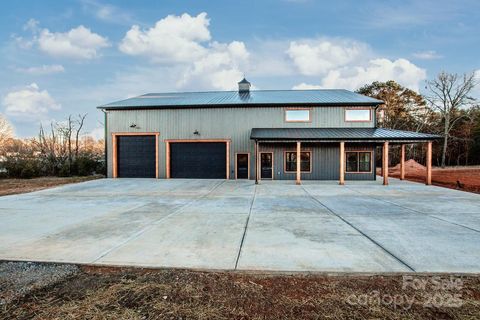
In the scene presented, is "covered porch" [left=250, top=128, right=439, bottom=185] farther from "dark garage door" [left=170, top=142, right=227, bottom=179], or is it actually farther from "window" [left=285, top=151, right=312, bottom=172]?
"dark garage door" [left=170, top=142, right=227, bottom=179]

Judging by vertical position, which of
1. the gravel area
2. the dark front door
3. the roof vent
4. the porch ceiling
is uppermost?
the roof vent

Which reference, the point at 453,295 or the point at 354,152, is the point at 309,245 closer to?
the point at 453,295

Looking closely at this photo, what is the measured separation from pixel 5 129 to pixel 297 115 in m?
39.6

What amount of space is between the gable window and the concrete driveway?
30.7 feet

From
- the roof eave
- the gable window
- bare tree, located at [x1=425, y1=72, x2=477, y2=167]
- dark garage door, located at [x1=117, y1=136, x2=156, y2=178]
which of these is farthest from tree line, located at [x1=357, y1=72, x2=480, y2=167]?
dark garage door, located at [x1=117, y1=136, x2=156, y2=178]

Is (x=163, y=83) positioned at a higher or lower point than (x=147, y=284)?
higher

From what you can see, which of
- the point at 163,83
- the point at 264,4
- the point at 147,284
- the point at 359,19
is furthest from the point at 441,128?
the point at 147,284

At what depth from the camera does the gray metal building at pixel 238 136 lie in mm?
17141

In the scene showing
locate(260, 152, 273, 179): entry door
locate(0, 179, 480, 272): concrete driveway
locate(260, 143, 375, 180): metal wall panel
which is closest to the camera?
locate(0, 179, 480, 272): concrete driveway

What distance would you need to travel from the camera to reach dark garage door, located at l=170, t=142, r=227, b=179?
17953mm

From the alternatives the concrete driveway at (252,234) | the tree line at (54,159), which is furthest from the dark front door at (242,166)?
the tree line at (54,159)

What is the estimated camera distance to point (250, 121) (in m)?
17.7

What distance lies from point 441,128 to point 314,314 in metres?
39.7

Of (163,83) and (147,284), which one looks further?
(163,83)
